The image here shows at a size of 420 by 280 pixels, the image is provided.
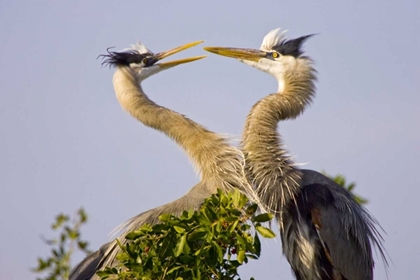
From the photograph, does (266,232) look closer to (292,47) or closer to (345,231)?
(345,231)

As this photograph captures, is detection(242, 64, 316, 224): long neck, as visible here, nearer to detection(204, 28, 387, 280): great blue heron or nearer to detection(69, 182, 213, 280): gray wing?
detection(204, 28, 387, 280): great blue heron

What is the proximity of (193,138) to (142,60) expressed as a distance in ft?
4.68

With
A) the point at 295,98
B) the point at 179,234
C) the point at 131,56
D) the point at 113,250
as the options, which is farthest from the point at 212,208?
the point at 131,56

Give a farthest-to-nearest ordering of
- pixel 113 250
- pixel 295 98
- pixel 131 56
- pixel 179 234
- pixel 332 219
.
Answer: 1. pixel 131 56
2. pixel 295 98
3. pixel 332 219
4. pixel 113 250
5. pixel 179 234

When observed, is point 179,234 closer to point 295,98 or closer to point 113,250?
point 113,250

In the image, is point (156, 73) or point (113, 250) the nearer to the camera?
point (113, 250)

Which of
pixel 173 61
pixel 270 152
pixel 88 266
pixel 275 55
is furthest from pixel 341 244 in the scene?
pixel 173 61

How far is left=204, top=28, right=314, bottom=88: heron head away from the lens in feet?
26.5

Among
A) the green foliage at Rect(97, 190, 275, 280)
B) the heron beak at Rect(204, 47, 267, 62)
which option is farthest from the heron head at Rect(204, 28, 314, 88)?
the green foliage at Rect(97, 190, 275, 280)

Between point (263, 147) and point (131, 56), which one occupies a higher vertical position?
point (131, 56)

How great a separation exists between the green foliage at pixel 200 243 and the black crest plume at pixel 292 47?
3.75 m

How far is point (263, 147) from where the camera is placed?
293 inches

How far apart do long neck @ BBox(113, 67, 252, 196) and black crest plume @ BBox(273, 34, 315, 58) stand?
1.20 metres

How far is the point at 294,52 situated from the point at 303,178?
1.40 m
